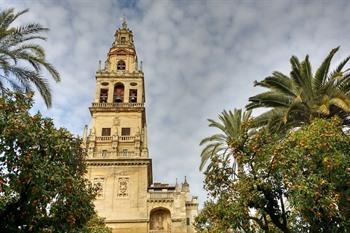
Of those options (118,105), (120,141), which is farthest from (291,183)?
(118,105)

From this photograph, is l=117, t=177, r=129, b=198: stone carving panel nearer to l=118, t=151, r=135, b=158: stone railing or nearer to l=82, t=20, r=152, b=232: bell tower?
l=82, t=20, r=152, b=232: bell tower

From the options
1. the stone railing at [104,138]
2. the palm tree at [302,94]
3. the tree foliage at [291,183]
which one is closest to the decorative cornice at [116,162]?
the stone railing at [104,138]

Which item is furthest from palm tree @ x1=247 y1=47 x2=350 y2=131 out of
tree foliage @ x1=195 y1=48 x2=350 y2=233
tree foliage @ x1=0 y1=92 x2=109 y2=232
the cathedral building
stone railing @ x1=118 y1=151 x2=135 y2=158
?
stone railing @ x1=118 y1=151 x2=135 y2=158

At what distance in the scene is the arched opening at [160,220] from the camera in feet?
134

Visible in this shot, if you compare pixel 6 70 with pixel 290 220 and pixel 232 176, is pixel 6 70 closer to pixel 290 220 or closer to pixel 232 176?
pixel 232 176

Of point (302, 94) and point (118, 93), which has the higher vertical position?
point (118, 93)

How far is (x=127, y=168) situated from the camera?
42250mm

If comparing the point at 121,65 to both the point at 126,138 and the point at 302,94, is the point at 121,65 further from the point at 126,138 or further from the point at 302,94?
the point at 302,94

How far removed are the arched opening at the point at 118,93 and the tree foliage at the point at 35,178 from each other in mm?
33869

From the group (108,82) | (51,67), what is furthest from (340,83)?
(108,82)

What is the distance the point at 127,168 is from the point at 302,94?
26973 millimetres

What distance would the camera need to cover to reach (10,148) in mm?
13062

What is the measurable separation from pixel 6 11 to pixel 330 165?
43.9 ft

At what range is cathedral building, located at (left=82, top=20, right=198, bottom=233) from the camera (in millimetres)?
40375
